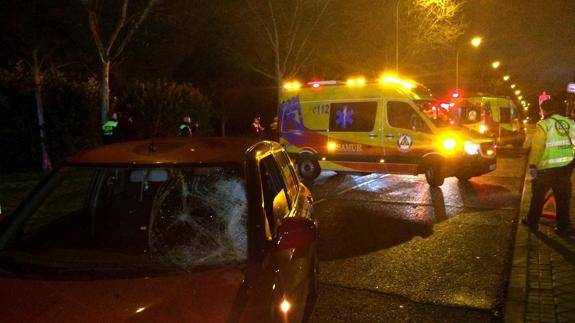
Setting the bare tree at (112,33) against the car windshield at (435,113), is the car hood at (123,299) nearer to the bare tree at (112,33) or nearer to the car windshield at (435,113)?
the car windshield at (435,113)

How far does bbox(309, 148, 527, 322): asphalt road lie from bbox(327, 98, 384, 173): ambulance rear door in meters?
0.77

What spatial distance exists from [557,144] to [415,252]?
236 cm

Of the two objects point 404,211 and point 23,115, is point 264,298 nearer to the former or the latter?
point 404,211

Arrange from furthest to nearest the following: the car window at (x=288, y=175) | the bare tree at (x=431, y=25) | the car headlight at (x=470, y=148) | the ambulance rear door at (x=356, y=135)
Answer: the bare tree at (x=431, y=25) < the ambulance rear door at (x=356, y=135) < the car headlight at (x=470, y=148) < the car window at (x=288, y=175)

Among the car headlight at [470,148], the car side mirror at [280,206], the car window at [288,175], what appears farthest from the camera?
the car headlight at [470,148]

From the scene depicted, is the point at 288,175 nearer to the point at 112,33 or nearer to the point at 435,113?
the point at 435,113

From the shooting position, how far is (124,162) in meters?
2.97

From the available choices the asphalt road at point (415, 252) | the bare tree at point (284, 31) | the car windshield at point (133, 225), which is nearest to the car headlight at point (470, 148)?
the asphalt road at point (415, 252)

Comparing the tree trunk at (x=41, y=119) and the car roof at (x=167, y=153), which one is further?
the tree trunk at (x=41, y=119)

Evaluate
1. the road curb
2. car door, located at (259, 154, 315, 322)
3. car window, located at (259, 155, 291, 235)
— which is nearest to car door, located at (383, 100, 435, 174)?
the road curb

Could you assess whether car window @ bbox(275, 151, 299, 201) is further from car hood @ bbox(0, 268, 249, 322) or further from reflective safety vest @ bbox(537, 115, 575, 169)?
reflective safety vest @ bbox(537, 115, 575, 169)

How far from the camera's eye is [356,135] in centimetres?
1155

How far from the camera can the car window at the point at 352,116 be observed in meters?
11.3

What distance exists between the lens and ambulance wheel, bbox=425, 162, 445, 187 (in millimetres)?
10602
